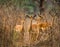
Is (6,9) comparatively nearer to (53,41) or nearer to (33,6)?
(33,6)

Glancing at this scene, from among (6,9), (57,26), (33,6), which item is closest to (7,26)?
(6,9)

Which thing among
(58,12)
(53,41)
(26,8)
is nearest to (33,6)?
(26,8)

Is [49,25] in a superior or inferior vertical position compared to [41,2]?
inferior

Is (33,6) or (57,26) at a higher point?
(33,6)

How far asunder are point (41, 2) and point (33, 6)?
12cm

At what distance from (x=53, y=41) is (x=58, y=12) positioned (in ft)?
1.32

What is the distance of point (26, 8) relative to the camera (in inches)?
113

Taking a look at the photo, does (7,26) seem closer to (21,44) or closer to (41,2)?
(21,44)

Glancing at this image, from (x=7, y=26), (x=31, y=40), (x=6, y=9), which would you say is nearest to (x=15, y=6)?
(x=6, y=9)

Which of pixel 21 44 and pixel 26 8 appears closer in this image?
pixel 21 44

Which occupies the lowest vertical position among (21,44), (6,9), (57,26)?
(21,44)

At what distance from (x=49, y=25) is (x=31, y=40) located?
0.29 meters

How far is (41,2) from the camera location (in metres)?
2.92

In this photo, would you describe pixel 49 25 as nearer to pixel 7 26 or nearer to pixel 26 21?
pixel 26 21
